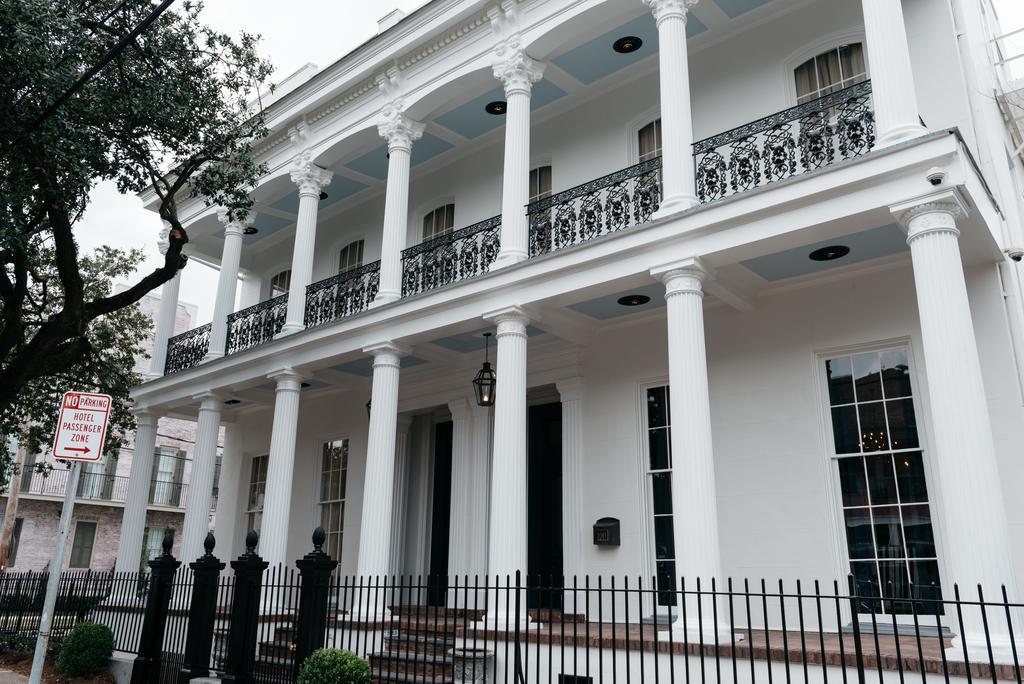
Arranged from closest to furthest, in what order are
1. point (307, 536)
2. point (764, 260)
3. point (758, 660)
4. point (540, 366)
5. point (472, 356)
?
point (758, 660) → point (764, 260) → point (540, 366) → point (472, 356) → point (307, 536)

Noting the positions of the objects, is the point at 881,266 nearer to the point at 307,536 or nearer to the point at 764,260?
the point at 764,260

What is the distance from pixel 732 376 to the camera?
1092cm

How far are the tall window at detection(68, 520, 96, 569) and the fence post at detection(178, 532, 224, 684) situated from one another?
25761 millimetres

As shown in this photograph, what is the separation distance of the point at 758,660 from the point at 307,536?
11.4 m

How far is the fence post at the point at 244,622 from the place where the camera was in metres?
8.55

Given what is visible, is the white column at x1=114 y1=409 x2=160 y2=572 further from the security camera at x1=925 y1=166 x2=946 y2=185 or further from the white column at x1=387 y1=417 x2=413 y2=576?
the security camera at x1=925 y1=166 x2=946 y2=185

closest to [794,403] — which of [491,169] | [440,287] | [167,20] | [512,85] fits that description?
[440,287]

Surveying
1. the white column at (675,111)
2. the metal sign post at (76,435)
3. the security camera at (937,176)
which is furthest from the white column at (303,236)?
the security camera at (937,176)

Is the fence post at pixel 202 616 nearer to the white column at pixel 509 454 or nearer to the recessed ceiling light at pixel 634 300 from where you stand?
the white column at pixel 509 454

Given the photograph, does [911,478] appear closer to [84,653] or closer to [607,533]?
[607,533]

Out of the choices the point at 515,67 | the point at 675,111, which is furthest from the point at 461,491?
the point at 675,111

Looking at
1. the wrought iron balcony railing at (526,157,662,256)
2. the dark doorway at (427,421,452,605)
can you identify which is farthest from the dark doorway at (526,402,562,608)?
the wrought iron balcony railing at (526,157,662,256)

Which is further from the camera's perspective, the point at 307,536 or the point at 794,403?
the point at 307,536

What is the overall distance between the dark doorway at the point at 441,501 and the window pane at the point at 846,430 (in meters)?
6.90
